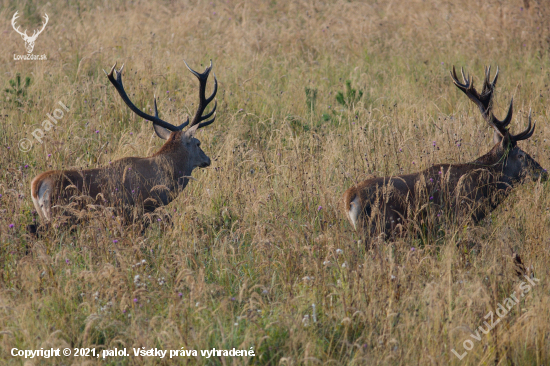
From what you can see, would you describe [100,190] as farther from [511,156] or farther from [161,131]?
[511,156]

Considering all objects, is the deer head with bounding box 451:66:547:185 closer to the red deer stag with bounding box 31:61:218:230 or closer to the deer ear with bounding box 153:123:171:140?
the red deer stag with bounding box 31:61:218:230

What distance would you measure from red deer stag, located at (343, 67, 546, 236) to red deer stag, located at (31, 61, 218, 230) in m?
1.77

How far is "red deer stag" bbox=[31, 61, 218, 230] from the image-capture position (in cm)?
488

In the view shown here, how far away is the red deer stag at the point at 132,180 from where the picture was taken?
488 centimetres

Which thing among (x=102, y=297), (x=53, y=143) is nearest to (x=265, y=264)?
(x=102, y=297)

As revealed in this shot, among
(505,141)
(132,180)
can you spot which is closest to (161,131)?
(132,180)

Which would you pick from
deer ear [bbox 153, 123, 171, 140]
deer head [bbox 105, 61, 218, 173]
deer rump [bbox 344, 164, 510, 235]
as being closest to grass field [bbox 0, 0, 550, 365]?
deer rump [bbox 344, 164, 510, 235]

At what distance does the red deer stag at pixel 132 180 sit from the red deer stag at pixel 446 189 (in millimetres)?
1772

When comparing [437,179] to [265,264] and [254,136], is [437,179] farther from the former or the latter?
→ [254,136]

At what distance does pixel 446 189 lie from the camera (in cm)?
495

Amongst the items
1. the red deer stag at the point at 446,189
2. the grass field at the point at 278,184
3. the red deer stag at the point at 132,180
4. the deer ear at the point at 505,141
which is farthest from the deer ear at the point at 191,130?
the deer ear at the point at 505,141

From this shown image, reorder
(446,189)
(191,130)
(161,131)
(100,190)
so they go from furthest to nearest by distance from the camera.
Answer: (161,131), (191,130), (100,190), (446,189)

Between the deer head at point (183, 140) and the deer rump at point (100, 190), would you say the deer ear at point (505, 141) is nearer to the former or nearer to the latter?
the deer head at point (183, 140)

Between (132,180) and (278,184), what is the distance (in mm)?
1541
